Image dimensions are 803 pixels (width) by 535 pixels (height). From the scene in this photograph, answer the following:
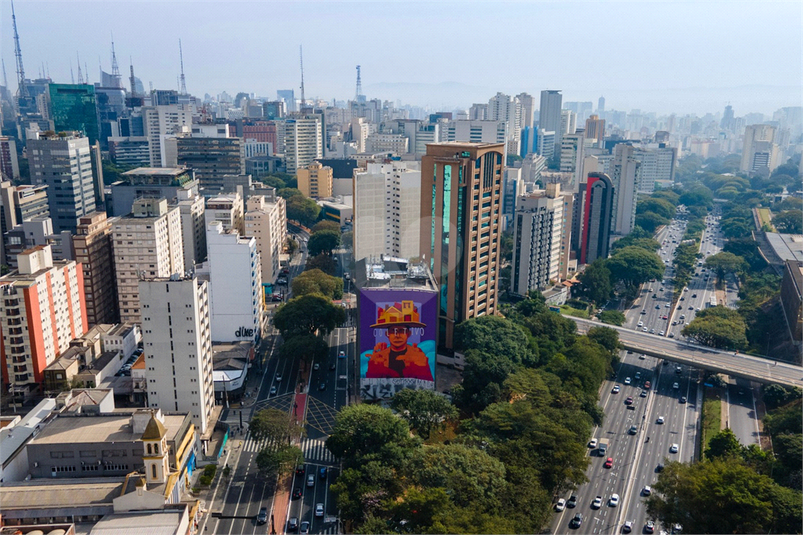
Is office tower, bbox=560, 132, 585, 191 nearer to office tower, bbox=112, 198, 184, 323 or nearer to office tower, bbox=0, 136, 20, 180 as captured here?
office tower, bbox=112, 198, 184, 323

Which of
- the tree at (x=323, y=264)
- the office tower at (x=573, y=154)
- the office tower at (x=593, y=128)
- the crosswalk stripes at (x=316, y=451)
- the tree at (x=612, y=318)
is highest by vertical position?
the office tower at (x=593, y=128)

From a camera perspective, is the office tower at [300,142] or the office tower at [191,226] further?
the office tower at [300,142]

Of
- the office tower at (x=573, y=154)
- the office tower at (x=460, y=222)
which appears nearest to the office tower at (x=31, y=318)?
the office tower at (x=460, y=222)

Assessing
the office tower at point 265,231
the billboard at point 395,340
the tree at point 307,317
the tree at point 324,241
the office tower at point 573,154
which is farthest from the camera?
the office tower at point 573,154

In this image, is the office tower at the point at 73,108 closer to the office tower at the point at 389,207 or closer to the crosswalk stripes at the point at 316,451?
the office tower at the point at 389,207

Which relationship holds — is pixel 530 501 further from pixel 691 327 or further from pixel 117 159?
pixel 117 159

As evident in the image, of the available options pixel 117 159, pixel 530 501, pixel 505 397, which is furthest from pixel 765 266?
pixel 117 159

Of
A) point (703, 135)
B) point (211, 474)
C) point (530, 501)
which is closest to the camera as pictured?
point (530, 501)

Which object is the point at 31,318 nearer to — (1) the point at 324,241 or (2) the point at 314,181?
(1) the point at 324,241
